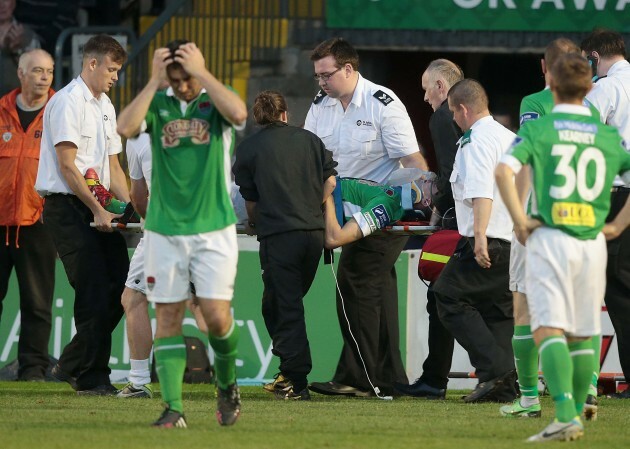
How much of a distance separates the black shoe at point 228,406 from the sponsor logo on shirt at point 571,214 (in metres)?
1.87

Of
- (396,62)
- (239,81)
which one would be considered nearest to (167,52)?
(239,81)

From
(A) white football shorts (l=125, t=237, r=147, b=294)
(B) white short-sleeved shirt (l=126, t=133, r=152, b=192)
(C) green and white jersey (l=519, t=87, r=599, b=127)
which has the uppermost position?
(C) green and white jersey (l=519, t=87, r=599, b=127)

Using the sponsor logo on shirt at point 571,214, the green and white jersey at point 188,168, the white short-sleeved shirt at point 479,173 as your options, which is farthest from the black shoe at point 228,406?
the white short-sleeved shirt at point 479,173

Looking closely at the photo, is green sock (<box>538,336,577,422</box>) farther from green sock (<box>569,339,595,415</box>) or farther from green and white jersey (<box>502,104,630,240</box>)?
green and white jersey (<box>502,104,630,240</box>)

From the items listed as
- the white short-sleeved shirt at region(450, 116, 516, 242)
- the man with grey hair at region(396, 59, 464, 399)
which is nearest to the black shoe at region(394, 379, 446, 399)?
the man with grey hair at region(396, 59, 464, 399)

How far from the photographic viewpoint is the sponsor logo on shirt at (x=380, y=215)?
966 cm

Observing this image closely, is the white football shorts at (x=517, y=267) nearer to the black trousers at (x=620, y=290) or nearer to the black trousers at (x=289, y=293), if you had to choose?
the black trousers at (x=620, y=290)

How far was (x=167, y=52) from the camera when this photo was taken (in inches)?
286

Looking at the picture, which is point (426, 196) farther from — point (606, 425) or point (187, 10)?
point (187, 10)

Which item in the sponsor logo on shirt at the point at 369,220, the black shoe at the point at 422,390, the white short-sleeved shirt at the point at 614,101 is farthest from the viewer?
the black shoe at the point at 422,390

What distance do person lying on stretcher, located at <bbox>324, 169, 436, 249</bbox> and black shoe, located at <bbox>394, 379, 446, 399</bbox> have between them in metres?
1.21

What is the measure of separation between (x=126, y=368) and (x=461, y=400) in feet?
11.5

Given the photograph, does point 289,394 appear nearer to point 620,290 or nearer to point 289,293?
point 289,293

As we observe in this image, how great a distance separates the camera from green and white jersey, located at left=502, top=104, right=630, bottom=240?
7.01 m
